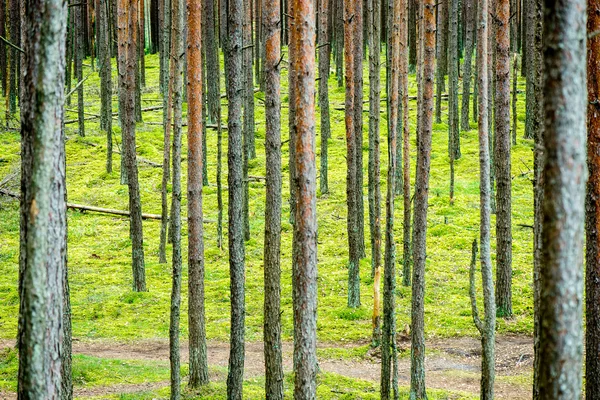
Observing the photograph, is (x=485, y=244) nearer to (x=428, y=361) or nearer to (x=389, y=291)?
(x=389, y=291)

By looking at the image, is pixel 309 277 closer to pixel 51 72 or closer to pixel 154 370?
pixel 51 72

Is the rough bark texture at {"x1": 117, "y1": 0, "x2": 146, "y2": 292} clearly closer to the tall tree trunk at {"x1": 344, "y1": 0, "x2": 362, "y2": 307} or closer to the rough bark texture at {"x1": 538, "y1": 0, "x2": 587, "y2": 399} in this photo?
the tall tree trunk at {"x1": 344, "y1": 0, "x2": 362, "y2": 307}

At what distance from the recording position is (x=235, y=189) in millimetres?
8898

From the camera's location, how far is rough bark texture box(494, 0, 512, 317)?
35.5 feet

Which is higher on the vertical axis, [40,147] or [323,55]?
[323,55]

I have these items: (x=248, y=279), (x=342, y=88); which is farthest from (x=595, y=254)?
(x=342, y=88)

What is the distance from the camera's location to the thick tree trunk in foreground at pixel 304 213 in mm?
7000

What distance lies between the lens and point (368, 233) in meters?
19.7

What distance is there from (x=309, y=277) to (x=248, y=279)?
10.4 metres

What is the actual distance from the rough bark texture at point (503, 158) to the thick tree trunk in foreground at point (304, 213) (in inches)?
186

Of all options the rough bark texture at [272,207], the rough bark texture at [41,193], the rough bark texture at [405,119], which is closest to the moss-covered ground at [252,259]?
the rough bark texture at [272,207]

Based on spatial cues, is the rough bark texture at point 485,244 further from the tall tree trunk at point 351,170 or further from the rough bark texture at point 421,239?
the tall tree trunk at point 351,170

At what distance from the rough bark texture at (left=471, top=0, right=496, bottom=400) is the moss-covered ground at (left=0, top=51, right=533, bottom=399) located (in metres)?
2.95

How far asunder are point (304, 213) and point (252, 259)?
1181 centimetres
